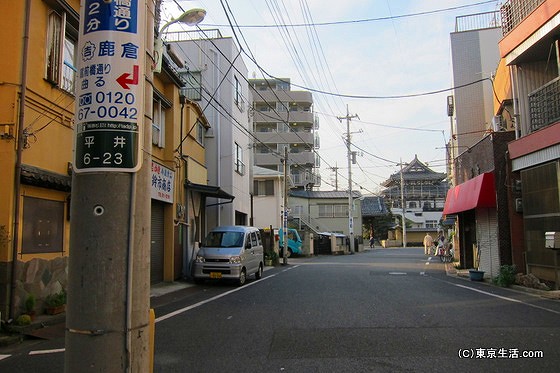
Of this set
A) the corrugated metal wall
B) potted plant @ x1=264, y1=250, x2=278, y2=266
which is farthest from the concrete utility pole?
potted plant @ x1=264, y1=250, x2=278, y2=266

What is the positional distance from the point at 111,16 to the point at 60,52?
26.5 ft

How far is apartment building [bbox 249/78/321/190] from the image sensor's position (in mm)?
59469

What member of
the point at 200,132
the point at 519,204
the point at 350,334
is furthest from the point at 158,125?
the point at 519,204

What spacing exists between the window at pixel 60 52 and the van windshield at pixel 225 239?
23.5 feet

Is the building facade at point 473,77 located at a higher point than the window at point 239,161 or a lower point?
higher

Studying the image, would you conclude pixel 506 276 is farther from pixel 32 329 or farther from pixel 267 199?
pixel 267 199

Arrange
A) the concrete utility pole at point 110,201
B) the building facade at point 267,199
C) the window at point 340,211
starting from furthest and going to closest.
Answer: the window at point 340,211 → the building facade at point 267,199 → the concrete utility pole at point 110,201

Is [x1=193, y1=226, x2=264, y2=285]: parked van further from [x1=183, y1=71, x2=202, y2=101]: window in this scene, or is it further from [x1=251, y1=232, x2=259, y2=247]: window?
[x1=183, y1=71, x2=202, y2=101]: window

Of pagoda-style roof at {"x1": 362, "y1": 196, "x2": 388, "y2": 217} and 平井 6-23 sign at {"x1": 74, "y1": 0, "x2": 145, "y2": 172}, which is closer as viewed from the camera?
平井 6-23 sign at {"x1": 74, "y1": 0, "x2": 145, "y2": 172}

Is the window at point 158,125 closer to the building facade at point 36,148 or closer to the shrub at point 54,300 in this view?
the building facade at point 36,148

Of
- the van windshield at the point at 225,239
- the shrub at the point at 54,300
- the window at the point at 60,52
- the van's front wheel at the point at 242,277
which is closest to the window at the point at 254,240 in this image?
the van windshield at the point at 225,239

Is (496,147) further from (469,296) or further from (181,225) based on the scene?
(181,225)

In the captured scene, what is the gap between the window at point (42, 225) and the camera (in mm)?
8336

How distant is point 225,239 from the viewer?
15.4 metres
